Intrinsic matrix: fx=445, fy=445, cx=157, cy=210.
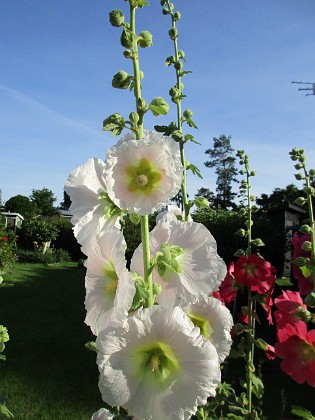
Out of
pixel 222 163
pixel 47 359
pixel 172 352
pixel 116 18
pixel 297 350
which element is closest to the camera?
pixel 172 352

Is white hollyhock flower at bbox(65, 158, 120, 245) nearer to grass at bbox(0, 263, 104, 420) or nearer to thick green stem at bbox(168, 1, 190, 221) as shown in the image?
thick green stem at bbox(168, 1, 190, 221)

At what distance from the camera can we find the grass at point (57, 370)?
5.04 meters

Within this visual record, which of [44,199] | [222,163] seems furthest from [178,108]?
[44,199]

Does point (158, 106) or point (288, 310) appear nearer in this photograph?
point (158, 106)

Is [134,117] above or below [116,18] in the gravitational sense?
below

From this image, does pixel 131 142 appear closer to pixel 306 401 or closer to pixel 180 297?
pixel 180 297

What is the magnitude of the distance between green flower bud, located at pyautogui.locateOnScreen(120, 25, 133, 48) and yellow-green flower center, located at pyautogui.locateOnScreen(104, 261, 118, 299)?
64 centimetres

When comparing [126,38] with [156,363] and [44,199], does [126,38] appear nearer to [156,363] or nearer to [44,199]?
[156,363]

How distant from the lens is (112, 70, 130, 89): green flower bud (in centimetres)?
129

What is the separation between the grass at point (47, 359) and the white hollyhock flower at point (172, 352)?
13.8 feet

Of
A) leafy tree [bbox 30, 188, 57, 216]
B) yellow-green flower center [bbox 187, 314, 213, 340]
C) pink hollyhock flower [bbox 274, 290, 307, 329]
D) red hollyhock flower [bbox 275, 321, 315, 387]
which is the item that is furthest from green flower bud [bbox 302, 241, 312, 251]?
leafy tree [bbox 30, 188, 57, 216]

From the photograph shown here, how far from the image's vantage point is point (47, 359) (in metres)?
6.76

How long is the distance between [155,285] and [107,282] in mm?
129

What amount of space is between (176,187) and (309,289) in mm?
1501
